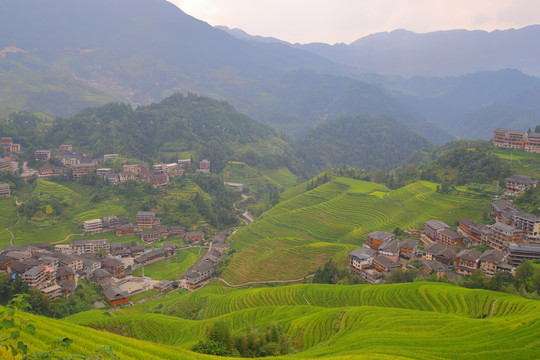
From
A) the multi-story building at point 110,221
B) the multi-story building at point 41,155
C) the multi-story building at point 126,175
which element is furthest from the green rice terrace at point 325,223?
the multi-story building at point 41,155

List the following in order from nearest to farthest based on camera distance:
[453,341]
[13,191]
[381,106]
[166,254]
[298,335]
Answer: [453,341], [298,335], [166,254], [13,191], [381,106]

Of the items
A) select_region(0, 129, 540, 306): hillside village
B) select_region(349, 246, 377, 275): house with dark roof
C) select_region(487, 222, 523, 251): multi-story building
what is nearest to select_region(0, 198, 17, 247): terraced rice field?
select_region(0, 129, 540, 306): hillside village

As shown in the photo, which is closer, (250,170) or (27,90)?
(250,170)

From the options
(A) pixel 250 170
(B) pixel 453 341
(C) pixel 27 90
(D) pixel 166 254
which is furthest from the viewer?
(C) pixel 27 90

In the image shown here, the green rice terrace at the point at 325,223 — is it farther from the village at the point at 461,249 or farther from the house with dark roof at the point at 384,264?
the house with dark roof at the point at 384,264

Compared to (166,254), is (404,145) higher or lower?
higher

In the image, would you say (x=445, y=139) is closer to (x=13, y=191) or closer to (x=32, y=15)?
(x=13, y=191)

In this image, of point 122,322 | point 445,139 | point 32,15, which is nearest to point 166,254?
point 122,322

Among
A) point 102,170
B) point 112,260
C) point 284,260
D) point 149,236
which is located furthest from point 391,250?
point 102,170
